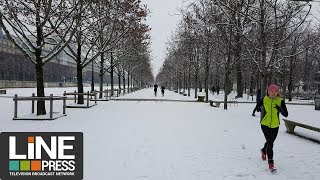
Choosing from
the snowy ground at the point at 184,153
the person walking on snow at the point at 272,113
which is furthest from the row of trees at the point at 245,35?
the person walking on snow at the point at 272,113

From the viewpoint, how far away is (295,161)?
767cm

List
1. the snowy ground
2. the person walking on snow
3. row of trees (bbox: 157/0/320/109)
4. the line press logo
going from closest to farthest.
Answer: the line press logo → the snowy ground → the person walking on snow → row of trees (bbox: 157/0/320/109)

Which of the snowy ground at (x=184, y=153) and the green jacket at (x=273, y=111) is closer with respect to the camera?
the snowy ground at (x=184, y=153)

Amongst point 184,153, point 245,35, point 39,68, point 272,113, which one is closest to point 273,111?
point 272,113

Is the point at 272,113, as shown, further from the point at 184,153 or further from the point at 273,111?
the point at 184,153

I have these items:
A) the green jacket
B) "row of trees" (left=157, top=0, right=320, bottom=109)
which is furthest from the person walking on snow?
"row of trees" (left=157, top=0, right=320, bottom=109)

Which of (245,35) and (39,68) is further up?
(245,35)

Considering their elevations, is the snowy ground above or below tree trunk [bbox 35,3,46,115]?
below

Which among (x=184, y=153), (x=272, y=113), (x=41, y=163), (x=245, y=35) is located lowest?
(x=184, y=153)

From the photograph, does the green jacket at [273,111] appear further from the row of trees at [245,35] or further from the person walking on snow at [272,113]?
the row of trees at [245,35]

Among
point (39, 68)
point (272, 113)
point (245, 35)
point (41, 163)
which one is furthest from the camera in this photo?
point (245, 35)

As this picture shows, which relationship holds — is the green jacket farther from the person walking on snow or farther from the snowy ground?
the snowy ground

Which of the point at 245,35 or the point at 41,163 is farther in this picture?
the point at 245,35

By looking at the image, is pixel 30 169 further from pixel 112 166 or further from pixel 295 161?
pixel 295 161
